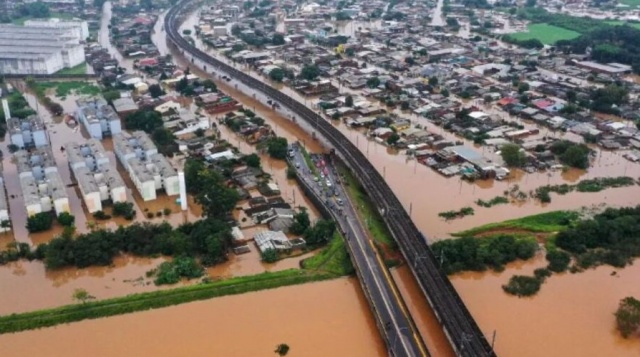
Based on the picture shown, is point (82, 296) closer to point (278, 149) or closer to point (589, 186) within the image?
point (278, 149)

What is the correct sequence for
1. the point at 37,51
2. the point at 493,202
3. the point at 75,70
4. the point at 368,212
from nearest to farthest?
the point at 368,212, the point at 493,202, the point at 37,51, the point at 75,70

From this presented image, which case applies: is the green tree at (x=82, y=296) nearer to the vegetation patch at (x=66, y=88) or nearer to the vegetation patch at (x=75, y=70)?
the vegetation patch at (x=66, y=88)

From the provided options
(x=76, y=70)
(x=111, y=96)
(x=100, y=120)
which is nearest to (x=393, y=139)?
(x=100, y=120)

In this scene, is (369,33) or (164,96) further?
(369,33)

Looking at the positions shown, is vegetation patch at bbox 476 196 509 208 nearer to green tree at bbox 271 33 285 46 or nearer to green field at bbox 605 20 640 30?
green tree at bbox 271 33 285 46

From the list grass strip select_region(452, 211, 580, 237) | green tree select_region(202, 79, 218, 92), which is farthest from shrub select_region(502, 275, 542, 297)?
green tree select_region(202, 79, 218, 92)

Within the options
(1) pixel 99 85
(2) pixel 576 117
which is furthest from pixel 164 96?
(2) pixel 576 117

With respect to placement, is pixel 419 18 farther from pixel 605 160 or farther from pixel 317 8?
pixel 605 160
